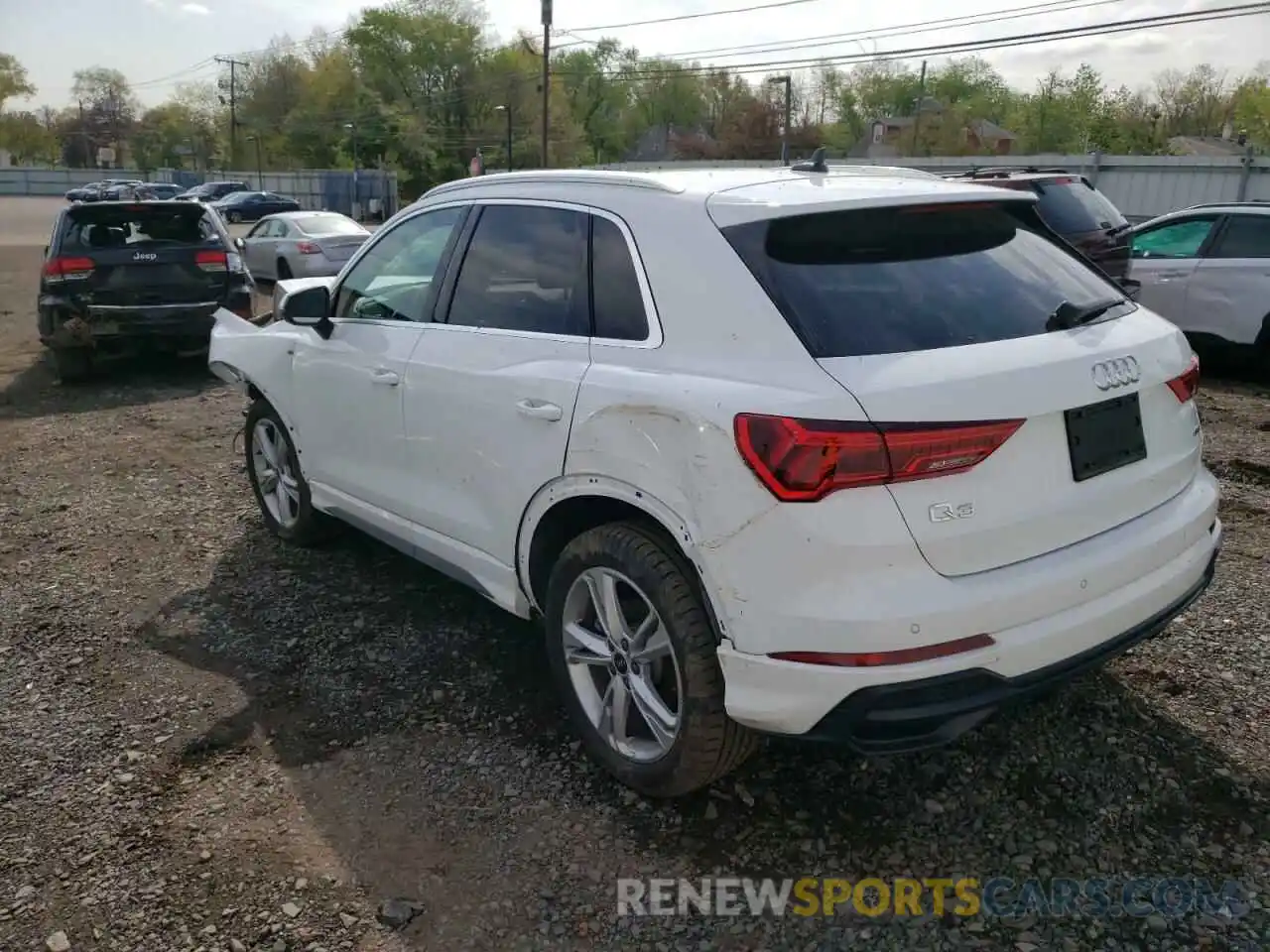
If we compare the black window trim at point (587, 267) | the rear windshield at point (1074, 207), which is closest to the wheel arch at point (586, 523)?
the black window trim at point (587, 267)

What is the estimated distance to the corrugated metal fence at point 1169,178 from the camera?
23.6 metres

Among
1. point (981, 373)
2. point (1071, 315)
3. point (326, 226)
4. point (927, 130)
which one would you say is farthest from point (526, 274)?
point (927, 130)

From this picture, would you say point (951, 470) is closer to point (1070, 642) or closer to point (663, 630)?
point (1070, 642)

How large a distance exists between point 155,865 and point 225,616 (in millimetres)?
1759

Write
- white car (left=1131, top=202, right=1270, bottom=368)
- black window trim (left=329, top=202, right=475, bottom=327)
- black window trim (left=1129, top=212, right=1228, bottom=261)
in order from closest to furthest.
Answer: black window trim (left=329, top=202, right=475, bottom=327) < white car (left=1131, top=202, right=1270, bottom=368) < black window trim (left=1129, top=212, right=1228, bottom=261)

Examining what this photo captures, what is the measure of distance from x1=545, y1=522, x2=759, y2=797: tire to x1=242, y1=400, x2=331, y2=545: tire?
7.04 feet

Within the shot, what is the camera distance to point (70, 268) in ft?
30.3

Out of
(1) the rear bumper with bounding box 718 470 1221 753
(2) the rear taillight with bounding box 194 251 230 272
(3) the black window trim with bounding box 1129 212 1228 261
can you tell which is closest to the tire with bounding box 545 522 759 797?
(1) the rear bumper with bounding box 718 470 1221 753

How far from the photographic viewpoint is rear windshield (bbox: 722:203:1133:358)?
102 inches

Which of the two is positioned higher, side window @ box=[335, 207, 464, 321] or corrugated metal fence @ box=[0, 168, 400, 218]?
corrugated metal fence @ box=[0, 168, 400, 218]

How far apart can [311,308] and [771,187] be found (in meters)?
2.23

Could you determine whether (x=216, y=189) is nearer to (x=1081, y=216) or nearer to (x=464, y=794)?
(x=1081, y=216)

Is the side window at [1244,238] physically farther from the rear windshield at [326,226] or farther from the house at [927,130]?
the house at [927,130]

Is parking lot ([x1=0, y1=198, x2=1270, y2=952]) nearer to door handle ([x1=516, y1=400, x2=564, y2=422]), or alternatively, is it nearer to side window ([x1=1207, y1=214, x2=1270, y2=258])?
door handle ([x1=516, y1=400, x2=564, y2=422])
